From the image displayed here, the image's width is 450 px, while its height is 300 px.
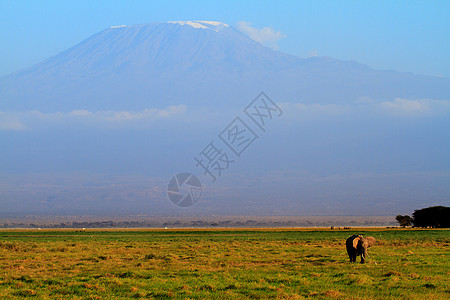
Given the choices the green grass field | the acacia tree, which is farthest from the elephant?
the acacia tree

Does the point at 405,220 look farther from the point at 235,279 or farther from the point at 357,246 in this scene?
the point at 235,279

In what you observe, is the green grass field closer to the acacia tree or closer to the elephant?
the elephant

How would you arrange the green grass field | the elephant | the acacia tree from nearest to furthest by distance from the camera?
the green grass field
the elephant
the acacia tree

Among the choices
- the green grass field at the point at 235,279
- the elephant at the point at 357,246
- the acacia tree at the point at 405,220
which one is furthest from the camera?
the acacia tree at the point at 405,220

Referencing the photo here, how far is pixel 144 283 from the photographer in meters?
17.6

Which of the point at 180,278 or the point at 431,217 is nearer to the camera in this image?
the point at 180,278

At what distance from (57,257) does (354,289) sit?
1966 cm

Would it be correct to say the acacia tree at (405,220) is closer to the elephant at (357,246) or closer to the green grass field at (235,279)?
the green grass field at (235,279)

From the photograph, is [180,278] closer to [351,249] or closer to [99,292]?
[99,292]

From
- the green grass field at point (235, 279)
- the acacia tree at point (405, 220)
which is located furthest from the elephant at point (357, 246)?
the acacia tree at point (405, 220)

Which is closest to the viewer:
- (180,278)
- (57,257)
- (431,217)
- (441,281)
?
(441,281)

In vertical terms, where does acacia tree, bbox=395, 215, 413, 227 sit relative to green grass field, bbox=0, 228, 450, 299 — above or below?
above

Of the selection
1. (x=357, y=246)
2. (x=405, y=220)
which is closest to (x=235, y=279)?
(x=357, y=246)

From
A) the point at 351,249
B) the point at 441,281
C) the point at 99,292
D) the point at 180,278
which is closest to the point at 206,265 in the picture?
the point at 180,278
